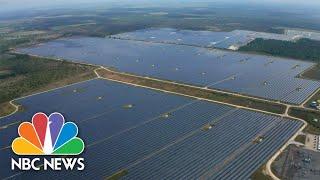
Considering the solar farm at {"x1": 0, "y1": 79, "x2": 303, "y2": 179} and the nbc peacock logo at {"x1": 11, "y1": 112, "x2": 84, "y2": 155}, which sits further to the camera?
the solar farm at {"x1": 0, "y1": 79, "x2": 303, "y2": 179}

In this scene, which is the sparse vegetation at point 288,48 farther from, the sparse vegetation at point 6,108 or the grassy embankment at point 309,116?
the sparse vegetation at point 6,108

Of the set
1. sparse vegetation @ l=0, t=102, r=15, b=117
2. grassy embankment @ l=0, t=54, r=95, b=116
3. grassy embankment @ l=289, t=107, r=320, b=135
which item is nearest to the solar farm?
grassy embankment @ l=289, t=107, r=320, b=135

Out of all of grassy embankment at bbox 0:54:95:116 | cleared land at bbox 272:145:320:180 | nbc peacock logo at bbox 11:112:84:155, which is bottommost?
cleared land at bbox 272:145:320:180

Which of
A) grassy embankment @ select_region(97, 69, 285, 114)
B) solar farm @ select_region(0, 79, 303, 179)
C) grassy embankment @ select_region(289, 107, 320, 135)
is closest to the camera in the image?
solar farm @ select_region(0, 79, 303, 179)

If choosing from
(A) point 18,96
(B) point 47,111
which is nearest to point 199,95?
(B) point 47,111

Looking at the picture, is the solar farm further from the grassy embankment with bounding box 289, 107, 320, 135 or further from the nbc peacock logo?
the nbc peacock logo

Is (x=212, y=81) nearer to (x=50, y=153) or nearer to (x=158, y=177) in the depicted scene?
(x=158, y=177)
